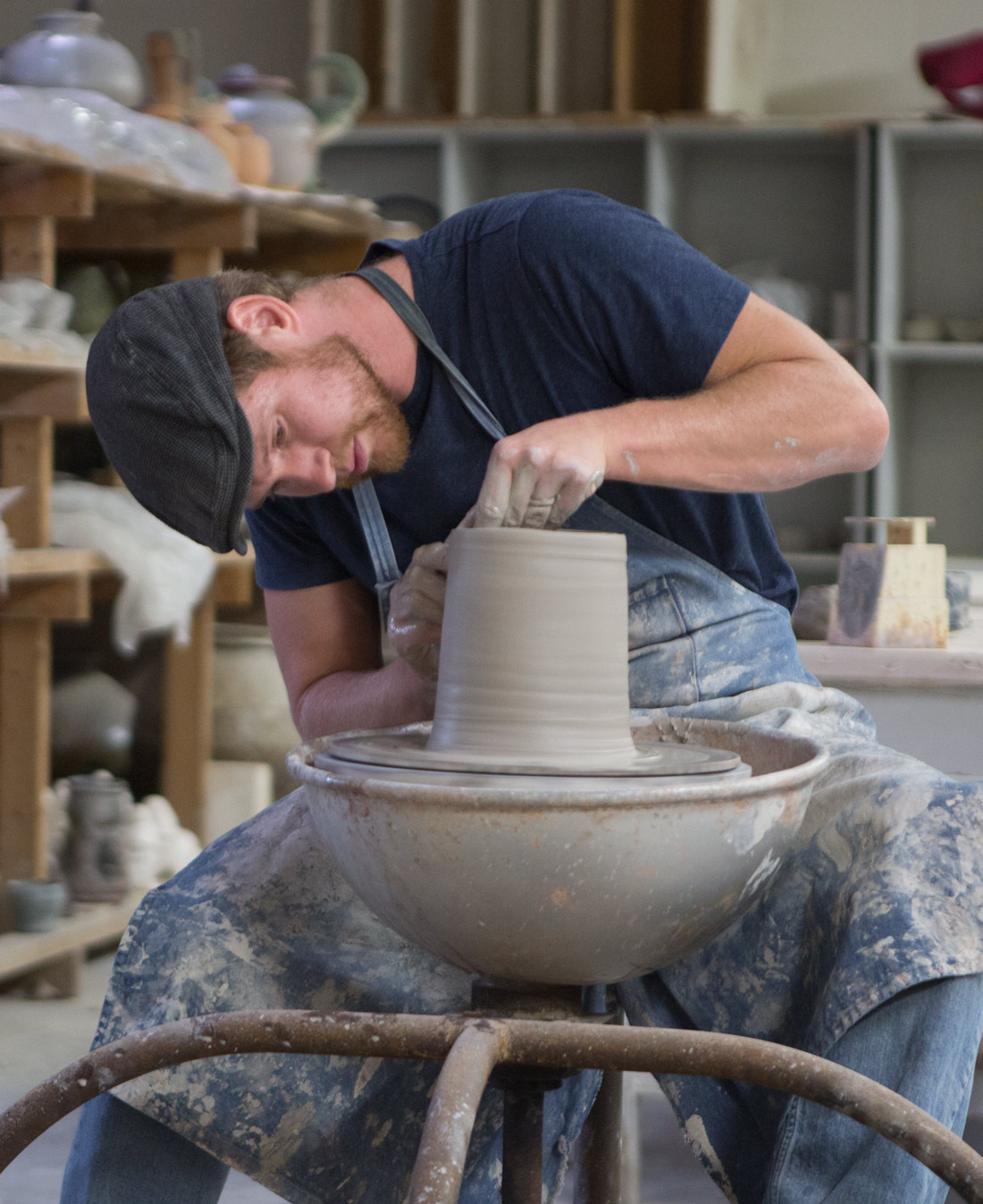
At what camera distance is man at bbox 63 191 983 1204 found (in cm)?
118

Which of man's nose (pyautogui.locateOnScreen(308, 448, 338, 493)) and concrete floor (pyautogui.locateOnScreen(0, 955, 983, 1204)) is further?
concrete floor (pyautogui.locateOnScreen(0, 955, 983, 1204))

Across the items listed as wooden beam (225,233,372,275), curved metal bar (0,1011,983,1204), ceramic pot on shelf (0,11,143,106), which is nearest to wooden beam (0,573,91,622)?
ceramic pot on shelf (0,11,143,106)

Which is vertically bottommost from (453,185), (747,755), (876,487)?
(747,755)

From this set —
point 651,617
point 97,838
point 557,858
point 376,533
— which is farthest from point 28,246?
point 557,858

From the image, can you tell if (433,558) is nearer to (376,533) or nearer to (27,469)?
(376,533)

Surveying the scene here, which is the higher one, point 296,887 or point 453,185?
point 453,185

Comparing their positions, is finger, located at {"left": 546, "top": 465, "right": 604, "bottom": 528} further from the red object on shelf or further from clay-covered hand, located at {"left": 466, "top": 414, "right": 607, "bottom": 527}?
the red object on shelf

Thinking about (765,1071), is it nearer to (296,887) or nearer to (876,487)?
(296,887)

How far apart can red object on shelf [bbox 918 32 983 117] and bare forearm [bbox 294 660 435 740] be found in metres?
3.31

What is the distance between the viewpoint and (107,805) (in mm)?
3025

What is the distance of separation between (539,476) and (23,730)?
1983 millimetres

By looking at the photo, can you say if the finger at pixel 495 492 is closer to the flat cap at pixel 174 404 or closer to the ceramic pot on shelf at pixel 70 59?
the flat cap at pixel 174 404

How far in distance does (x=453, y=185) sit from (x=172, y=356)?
3.47 metres

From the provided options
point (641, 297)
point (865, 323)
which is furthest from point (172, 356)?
point (865, 323)
